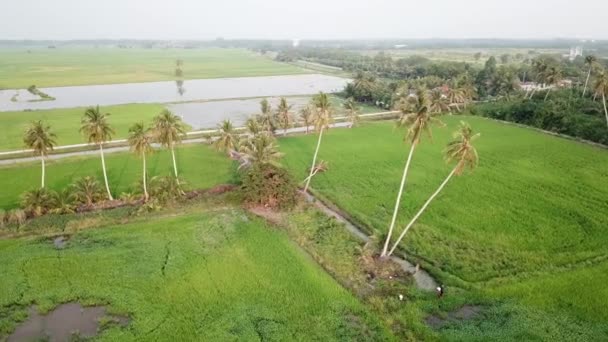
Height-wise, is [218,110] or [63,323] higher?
[218,110]

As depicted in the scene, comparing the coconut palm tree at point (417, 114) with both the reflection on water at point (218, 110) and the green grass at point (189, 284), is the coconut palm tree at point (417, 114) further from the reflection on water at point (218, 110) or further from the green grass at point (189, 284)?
the reflection on water at point (218, 110)

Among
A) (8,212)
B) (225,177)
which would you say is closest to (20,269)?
(8,212)

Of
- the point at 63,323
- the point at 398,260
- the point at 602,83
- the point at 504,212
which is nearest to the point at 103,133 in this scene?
the point at 63,323

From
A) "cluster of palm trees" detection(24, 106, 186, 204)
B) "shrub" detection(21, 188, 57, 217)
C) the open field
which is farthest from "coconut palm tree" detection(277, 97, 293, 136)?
"shrub" detection(21, 188, 57, 217)

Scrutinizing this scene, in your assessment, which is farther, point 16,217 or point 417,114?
point 16,217

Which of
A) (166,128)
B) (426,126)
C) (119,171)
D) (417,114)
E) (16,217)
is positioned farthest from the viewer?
(119,171)

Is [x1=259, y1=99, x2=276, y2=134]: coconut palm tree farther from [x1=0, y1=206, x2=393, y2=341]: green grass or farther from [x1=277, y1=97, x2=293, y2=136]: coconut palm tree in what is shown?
[x1=0, y1=206, x2=393, y2=341]: green grass

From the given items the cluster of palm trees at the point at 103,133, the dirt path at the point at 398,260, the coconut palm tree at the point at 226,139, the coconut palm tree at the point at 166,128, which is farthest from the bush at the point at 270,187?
the coconut palm tree at the point at 226,139

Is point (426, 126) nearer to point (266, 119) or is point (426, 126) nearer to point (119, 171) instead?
point (119, 171)
